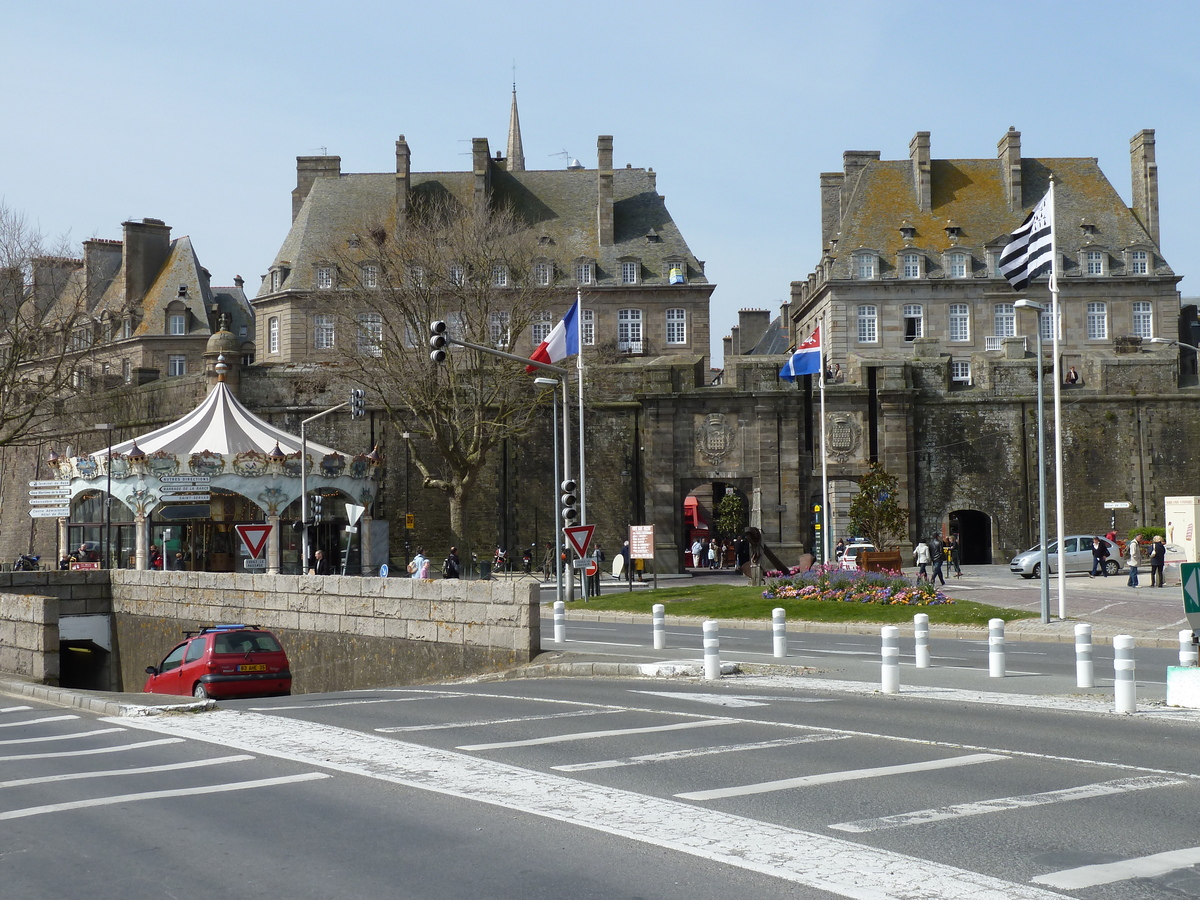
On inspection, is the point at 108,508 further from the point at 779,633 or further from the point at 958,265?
the point at 958,265

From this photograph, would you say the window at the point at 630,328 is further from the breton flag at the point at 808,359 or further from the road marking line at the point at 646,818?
the road marking line at the point at 646,818

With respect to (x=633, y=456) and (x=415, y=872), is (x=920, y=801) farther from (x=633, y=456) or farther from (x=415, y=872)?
(x=633, y=456)

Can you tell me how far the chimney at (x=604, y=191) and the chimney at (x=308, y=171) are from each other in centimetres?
1520

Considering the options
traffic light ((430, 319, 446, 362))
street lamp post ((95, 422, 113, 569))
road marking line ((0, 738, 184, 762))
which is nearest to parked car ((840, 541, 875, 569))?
traffic light ((430, 319, 446, 362))

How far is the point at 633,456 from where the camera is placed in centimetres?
5062

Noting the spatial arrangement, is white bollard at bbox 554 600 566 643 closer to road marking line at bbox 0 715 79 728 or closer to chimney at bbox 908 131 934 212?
road marking line at bbox 0 715 79 728

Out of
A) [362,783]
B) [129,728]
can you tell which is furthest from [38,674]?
[362,783]

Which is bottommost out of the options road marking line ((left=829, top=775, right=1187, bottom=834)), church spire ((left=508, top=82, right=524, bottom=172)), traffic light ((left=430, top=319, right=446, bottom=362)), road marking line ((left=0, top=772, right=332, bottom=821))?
road marking line ((left=0, top=772, right=332, bottom=821))

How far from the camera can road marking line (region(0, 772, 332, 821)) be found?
834cm

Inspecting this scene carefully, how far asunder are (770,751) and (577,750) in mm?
1542

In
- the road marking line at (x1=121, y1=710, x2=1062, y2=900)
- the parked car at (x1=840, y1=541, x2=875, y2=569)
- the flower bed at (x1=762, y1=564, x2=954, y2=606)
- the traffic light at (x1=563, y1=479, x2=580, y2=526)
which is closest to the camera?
the road marking line at (x1=121, y1=710, x2=1062, y2=900)

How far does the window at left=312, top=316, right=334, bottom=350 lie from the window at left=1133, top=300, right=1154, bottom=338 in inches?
1609

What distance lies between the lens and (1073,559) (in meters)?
42.1

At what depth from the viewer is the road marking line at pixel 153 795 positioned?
27.4 feet
